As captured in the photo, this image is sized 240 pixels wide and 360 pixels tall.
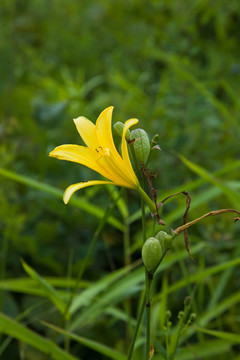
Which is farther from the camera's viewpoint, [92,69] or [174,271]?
[92,69]

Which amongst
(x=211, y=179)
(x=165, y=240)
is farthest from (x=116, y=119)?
(x=165, y=240)

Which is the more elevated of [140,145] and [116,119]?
[116,119]

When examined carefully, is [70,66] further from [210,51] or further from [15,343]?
[15,343]

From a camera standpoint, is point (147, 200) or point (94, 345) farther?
point (94, 345)

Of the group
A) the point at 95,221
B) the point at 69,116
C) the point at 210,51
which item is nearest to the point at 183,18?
the point at 210,51

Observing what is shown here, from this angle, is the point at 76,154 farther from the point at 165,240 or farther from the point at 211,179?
the point at 211,179

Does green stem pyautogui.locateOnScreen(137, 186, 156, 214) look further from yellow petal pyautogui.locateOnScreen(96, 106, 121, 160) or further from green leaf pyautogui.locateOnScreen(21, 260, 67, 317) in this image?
green leaf pyautogui.locateOnScreen(21, 260, 67, 317)
